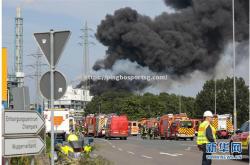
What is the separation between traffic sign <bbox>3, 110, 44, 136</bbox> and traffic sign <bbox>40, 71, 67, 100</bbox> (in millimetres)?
714

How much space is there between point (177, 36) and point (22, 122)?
72290 mm

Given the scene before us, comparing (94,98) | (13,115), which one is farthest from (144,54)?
(13,115)

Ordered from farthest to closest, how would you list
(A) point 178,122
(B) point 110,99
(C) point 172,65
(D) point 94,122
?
(B) point 110,99
(C) point 172,65
(D) point 94,122
(A) point 178,122

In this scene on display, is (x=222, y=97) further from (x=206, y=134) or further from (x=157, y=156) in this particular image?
(x=206, y=134)

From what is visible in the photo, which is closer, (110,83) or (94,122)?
(94,122)

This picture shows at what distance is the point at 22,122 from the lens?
925cm

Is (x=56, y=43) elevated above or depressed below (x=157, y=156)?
above

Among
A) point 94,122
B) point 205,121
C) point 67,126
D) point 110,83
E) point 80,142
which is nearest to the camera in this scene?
point 205,121

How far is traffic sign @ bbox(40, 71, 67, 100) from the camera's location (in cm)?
1020

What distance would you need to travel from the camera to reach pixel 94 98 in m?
109

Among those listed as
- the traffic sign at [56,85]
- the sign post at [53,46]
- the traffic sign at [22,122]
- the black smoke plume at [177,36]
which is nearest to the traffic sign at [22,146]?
the traffic sign at [22,122]

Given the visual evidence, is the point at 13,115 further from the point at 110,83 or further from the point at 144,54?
the point at 110,83

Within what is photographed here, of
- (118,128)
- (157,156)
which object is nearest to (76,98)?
(118,128)

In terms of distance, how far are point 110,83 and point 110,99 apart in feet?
23.8
